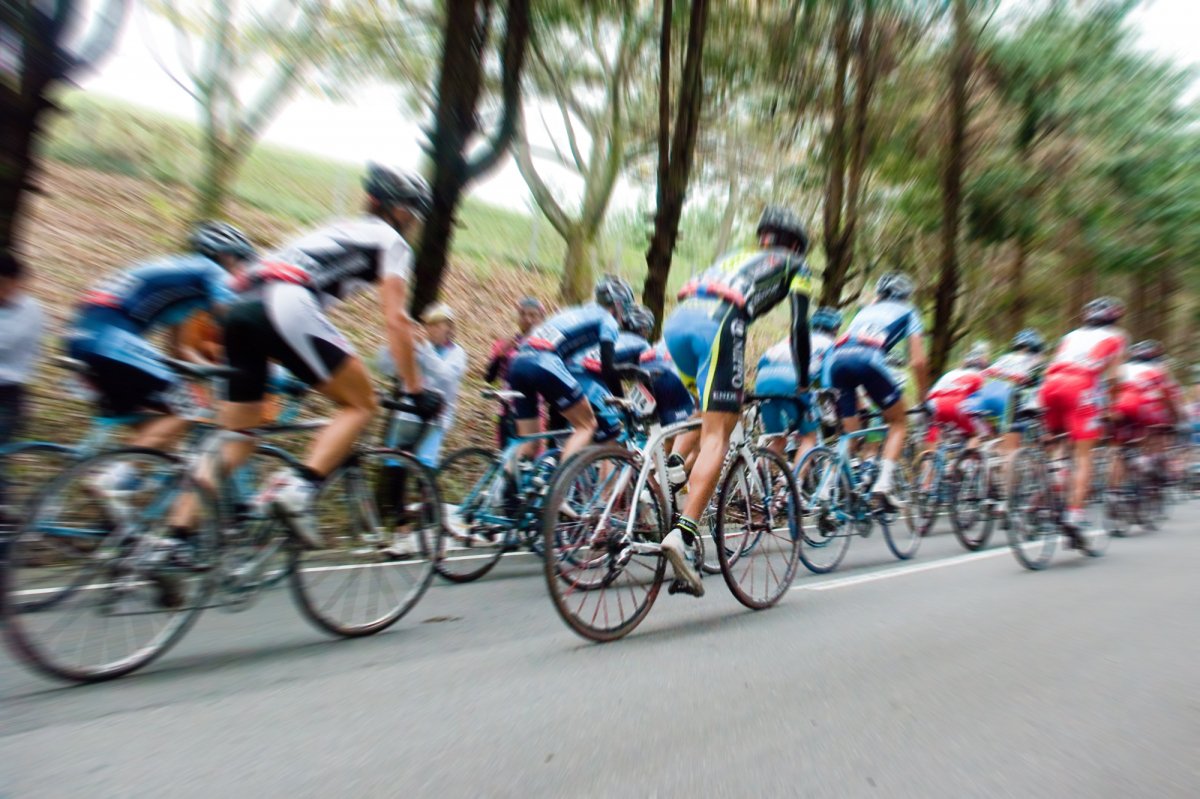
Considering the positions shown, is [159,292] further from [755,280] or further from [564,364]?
[755,280]

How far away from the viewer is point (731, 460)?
5012mm

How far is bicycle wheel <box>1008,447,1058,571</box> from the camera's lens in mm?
6762

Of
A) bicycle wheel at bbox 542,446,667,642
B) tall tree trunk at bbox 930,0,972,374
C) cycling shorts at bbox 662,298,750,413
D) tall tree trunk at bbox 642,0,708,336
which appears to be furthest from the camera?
tall tree trunk at bbox 930,0,972,374

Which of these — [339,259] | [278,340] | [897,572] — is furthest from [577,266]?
[278,340]

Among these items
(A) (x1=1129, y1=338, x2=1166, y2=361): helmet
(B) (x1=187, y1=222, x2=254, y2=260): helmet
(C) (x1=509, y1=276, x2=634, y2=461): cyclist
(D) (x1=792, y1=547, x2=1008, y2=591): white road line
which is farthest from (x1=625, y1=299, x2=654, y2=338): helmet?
(A) (x1=1129, y1=338, x2=1166, y2=361): helmet

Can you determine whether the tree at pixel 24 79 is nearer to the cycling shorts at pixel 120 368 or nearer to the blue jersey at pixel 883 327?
the cycling shorts at pixel 120 368

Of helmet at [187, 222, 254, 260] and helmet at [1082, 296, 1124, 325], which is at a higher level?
helmet at [1082, 296, 1124, 325]

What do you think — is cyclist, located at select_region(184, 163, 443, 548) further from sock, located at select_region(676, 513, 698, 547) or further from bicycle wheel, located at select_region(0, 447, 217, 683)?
sock, located at select_region(676, 513, 698, 547)

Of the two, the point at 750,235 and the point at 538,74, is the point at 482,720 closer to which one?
the point at 538,74

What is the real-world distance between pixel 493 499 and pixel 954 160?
1488cm

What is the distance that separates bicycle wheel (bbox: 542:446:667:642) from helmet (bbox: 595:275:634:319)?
10.1ft

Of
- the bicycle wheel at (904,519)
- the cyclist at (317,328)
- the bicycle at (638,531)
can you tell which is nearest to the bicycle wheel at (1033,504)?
the bicycle wheel at (904,519)

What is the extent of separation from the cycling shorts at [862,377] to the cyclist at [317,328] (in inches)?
163

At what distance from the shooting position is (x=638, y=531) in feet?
14.3
